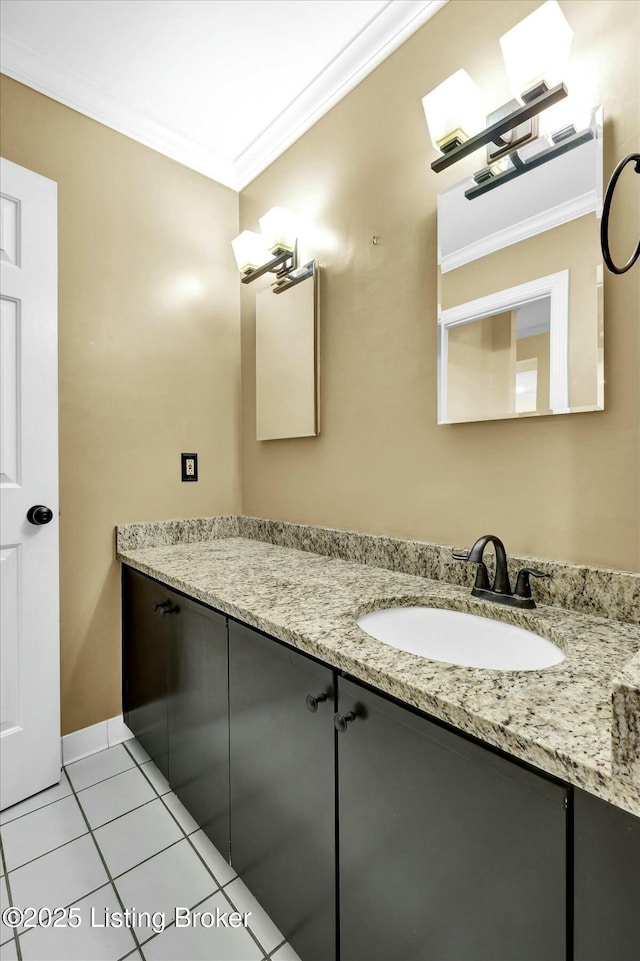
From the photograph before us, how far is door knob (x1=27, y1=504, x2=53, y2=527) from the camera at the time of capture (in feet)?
4.89

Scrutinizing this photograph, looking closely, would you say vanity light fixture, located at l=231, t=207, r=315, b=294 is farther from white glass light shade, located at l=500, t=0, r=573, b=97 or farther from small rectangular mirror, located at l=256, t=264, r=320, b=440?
white glass light shade, located at l=500, t=0, r=573, b=97

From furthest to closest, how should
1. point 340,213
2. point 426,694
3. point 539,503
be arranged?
point 340,213 < point 539,503 < point 426,694

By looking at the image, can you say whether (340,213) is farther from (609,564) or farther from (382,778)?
(382,778)

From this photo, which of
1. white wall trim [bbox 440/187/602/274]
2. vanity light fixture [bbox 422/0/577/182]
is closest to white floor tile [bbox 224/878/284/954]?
white wall trim [bbox 440/187/602/274]

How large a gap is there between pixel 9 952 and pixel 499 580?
1.41 m

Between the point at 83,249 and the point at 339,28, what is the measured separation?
1.14 metres

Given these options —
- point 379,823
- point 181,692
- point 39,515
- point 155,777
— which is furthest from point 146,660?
point 379,823

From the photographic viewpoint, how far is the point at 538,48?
3.30 feet

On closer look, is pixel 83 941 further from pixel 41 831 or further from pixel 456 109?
pixel 456 109

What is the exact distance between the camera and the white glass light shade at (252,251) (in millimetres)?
1858

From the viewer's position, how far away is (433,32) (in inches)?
52.5

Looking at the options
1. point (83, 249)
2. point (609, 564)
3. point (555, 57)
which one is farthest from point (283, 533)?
point (555, 57)

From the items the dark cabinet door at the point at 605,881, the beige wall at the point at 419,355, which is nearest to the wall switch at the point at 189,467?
the beige wall at the point at 419,355

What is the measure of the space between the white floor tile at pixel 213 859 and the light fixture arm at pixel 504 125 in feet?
6.41
